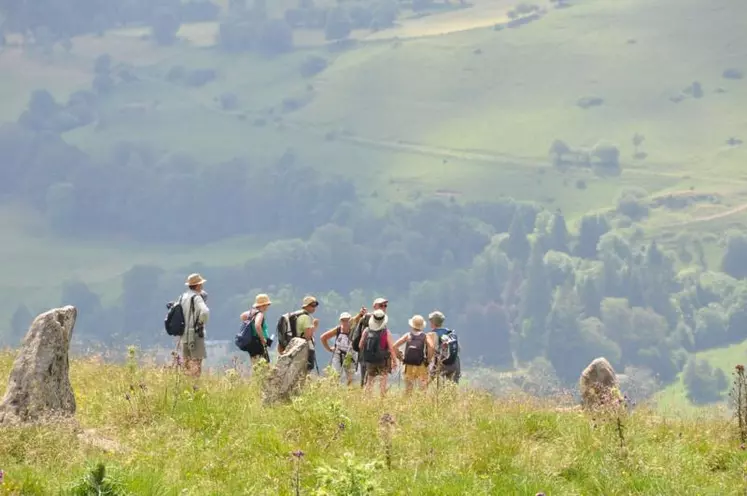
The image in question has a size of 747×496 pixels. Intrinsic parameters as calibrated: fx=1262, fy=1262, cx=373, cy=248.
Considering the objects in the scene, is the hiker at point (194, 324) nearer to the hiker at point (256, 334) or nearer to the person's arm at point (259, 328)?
the hiker at point (256, 334)

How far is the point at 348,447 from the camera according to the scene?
41.5ft

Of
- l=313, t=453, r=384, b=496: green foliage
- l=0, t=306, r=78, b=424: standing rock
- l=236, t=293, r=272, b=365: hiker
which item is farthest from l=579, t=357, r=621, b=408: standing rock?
l=0, t=306, r=78, b=424: standing rock

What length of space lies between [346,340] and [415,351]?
4.55 feet

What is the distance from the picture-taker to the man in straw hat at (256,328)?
18.5m

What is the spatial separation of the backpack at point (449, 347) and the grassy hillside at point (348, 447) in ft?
13.1

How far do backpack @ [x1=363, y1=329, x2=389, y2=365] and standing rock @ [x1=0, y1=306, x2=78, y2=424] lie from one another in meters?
6.30

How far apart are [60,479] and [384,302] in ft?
29.5

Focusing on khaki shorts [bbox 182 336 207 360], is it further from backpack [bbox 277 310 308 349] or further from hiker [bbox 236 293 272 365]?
backpack [bbox 277 310 308 349]

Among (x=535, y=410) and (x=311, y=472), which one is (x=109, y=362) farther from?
(x=311, y=472)

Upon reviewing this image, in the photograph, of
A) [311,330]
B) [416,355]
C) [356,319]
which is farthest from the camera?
[356,319]

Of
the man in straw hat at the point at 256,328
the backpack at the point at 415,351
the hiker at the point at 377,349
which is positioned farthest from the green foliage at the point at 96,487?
the backpack at the point at 415,351

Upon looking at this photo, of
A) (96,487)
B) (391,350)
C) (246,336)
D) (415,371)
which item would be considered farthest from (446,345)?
(96,487)

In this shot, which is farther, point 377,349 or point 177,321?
point 377,349

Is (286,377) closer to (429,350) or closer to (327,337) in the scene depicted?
(429,350)
